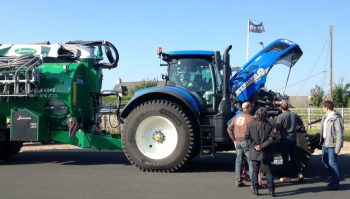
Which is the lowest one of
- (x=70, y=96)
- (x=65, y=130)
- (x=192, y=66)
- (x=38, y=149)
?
(x=38, y=149)

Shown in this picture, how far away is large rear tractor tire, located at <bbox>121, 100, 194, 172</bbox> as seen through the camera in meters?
9.47

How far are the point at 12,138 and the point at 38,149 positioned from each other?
4.92m

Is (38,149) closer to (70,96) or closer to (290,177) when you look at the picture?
(70,96)

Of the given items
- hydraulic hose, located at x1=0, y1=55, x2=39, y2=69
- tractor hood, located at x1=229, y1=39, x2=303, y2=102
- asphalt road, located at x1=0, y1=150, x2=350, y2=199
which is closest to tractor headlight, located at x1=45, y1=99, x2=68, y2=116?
hydraulic hose, located at x1=0, y1=55, x2=39, y2=69

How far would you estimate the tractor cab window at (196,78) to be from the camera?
9867 millimetres

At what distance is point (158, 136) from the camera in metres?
9.85

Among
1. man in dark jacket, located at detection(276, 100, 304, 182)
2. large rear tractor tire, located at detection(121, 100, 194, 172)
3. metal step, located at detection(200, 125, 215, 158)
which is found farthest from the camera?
large rear tractor tire, located at detection(121, 100, 194, 172)

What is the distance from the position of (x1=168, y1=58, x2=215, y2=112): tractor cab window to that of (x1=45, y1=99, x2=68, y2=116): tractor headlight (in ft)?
8.66

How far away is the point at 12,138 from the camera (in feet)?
34.5

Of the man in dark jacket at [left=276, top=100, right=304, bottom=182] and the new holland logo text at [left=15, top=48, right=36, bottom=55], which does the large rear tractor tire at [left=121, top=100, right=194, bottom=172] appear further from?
the new holland logo text at [left=15, top=48, right=36, bottom=55]

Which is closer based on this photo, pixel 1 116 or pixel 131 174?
pixel 131 174

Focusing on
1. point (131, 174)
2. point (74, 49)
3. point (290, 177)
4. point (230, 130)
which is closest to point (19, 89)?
point (74, 49)

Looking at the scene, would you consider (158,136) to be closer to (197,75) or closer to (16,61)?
(197,75)

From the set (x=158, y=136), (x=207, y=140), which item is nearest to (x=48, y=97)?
(x=158, y=136)
